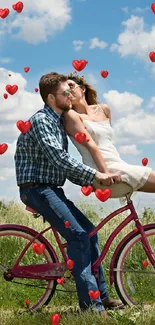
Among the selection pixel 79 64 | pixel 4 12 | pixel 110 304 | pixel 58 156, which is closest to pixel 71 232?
pixel 58 156

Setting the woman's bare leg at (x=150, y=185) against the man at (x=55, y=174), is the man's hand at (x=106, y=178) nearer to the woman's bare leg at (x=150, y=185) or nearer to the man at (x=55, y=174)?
the man at (x=55, y=174)

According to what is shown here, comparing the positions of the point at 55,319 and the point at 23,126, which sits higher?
the point at 23,126

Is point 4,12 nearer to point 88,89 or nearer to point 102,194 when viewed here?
point 88,89

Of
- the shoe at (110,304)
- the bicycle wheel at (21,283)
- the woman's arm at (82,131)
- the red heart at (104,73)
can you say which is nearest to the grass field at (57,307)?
the bicycle wheel at (21,283)

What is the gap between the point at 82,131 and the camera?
5.58m

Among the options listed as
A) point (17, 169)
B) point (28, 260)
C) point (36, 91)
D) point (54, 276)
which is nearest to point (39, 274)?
point (54, 276)

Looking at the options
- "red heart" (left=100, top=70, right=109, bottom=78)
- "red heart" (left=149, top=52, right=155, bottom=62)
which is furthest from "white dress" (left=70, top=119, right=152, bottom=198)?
"red heart" (left=149, top=52, right=155, bottom=62)

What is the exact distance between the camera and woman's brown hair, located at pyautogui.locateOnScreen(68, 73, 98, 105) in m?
6.23

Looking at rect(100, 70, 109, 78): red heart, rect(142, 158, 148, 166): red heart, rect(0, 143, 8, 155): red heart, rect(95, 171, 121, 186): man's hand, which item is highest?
rect(100, 70, 109, 78): red heart

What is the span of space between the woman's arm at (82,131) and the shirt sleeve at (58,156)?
0.41ft

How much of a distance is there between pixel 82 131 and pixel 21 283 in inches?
67.6

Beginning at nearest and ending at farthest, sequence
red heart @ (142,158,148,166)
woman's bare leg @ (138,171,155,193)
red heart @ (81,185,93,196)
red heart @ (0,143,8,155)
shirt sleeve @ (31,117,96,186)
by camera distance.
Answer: red heart @ (81,185,93,196) → shirt sleeve @ (31,117,96,186) → woman's bare leg @ (138,171,155,193) → red heart @ (0,143,8,155) → red heart @ (142,158,148,166)

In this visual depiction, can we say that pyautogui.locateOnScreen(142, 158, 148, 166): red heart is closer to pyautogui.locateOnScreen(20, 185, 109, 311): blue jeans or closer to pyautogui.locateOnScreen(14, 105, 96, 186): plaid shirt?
pyautogui.locateOnScreen(14, 105, 96, 186): plaid shirt

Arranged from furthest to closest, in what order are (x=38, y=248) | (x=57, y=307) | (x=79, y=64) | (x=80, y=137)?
(x=57, y=307) → (x=79, y=64) → (x=38, y=248) → (x=80, y=137)
